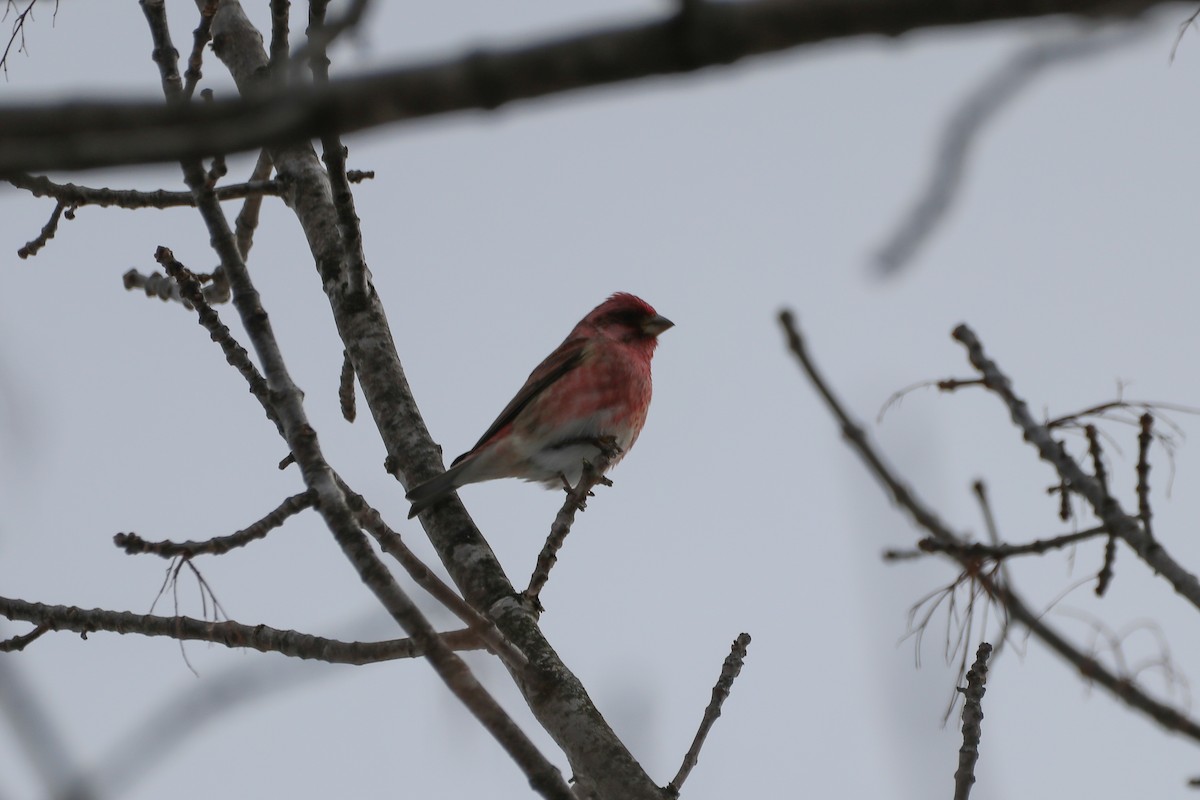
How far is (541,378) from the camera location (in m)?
8.87

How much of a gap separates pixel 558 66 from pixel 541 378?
7.42 meters

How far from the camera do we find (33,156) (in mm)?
1356

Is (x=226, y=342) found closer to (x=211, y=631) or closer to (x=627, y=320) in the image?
(x=211, y=631)

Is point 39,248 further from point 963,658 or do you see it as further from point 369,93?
point 369,93

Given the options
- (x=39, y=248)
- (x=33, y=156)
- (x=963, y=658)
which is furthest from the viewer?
(x=39, y=248)

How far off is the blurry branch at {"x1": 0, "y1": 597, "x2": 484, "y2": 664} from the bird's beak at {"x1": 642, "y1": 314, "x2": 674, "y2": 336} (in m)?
5.88

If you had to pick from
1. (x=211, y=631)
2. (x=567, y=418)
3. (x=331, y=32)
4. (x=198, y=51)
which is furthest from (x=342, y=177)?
(x=567, y=418)

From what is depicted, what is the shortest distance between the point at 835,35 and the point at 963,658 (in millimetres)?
2386

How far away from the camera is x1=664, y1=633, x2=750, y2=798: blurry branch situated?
416cm

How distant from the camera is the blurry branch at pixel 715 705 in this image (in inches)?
164

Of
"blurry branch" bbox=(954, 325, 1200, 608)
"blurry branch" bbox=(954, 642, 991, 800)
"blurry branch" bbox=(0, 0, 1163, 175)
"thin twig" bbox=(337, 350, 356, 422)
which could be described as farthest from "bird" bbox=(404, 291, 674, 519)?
"blurry branch" bbox=(0, 0, 1163, 175)

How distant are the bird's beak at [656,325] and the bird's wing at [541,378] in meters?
0.53

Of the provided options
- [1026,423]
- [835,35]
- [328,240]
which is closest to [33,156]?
[835,35]

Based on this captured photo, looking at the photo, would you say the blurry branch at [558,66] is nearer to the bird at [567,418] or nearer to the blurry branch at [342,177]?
the blurry branch at [342,177]
